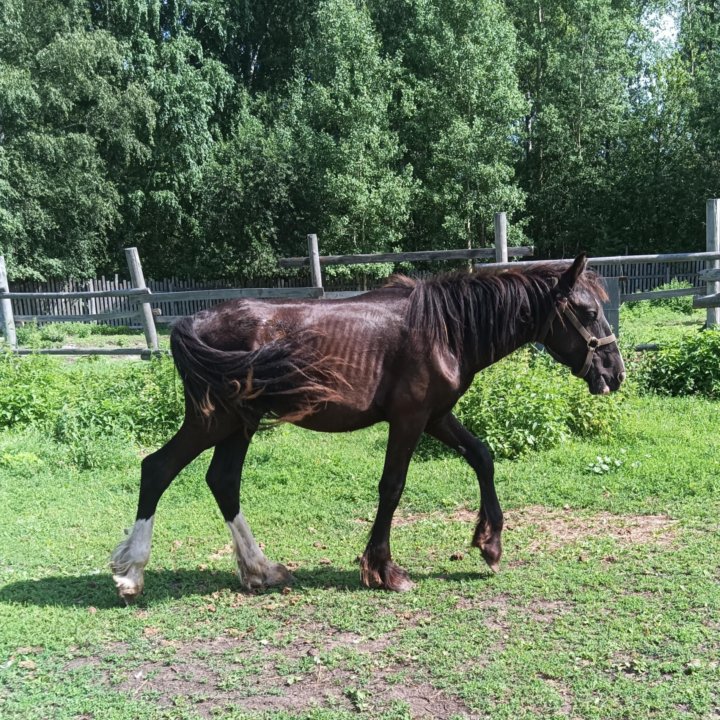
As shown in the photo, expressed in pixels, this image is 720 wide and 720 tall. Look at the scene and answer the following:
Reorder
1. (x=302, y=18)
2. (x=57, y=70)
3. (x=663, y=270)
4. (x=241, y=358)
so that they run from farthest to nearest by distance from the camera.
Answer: (x=302, y=18) → (x=663, y=270) → (x=57, y=70) → (x=241, y=358)

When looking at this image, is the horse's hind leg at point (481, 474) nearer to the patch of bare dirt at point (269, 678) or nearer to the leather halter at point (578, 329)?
the leather halter at point (578, 329)

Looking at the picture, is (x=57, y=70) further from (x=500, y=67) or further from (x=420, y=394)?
(x=420, y=394)

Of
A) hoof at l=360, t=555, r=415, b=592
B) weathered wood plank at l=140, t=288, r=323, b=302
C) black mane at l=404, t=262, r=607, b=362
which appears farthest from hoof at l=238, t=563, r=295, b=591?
weathered wood plank at l=140, t=288, r=323, b=302

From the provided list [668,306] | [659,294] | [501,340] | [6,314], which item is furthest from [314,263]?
[668,306]

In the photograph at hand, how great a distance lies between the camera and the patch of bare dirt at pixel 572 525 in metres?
4.76

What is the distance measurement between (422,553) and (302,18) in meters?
33.0

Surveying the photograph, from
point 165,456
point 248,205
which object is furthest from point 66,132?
point 165,456

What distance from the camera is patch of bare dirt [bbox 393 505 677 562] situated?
4.76m

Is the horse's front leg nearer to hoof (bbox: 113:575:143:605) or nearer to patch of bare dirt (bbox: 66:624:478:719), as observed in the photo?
patch of bare dirt (bbox: 66:624:478:719)

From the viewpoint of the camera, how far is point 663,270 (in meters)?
25.1

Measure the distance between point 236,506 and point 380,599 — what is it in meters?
1.05

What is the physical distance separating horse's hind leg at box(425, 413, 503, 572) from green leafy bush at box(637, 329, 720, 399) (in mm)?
4926

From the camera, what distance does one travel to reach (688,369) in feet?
27.6

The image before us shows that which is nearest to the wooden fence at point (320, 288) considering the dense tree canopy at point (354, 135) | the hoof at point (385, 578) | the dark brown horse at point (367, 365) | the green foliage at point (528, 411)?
the dark brown horse at point (367, 365)
